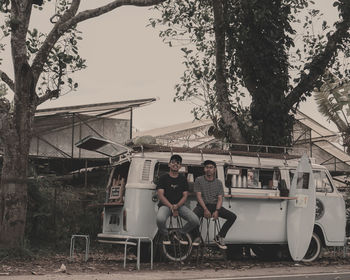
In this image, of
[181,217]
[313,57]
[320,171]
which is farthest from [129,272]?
[313,57]

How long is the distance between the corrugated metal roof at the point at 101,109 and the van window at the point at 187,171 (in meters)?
10.5

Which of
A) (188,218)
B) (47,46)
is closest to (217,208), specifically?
(188,218)

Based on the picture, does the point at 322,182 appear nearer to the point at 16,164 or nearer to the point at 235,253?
the point at 235,253

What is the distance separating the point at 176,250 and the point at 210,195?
1.25m

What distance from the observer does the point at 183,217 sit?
12.1 metres

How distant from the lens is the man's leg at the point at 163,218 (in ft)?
39.1

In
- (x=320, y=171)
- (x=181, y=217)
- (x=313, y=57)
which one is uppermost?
(x=313, y=57)

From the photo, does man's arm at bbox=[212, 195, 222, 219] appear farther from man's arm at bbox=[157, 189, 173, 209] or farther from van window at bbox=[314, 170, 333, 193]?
van window at bbox=[314, 170, 333, 193]

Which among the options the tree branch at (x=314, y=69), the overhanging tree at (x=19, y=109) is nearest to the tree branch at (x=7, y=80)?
the overhanging tree at (x=19, y=109)

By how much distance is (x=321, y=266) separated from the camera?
12.8 metres

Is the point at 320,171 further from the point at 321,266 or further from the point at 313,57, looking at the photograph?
the point at 313,57

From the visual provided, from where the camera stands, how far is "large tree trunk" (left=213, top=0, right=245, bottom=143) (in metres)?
18.5

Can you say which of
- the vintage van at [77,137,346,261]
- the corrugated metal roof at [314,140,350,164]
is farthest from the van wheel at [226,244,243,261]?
the corrugated metal roof at [314,140,350,164]

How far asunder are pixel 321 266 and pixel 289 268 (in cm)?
88
